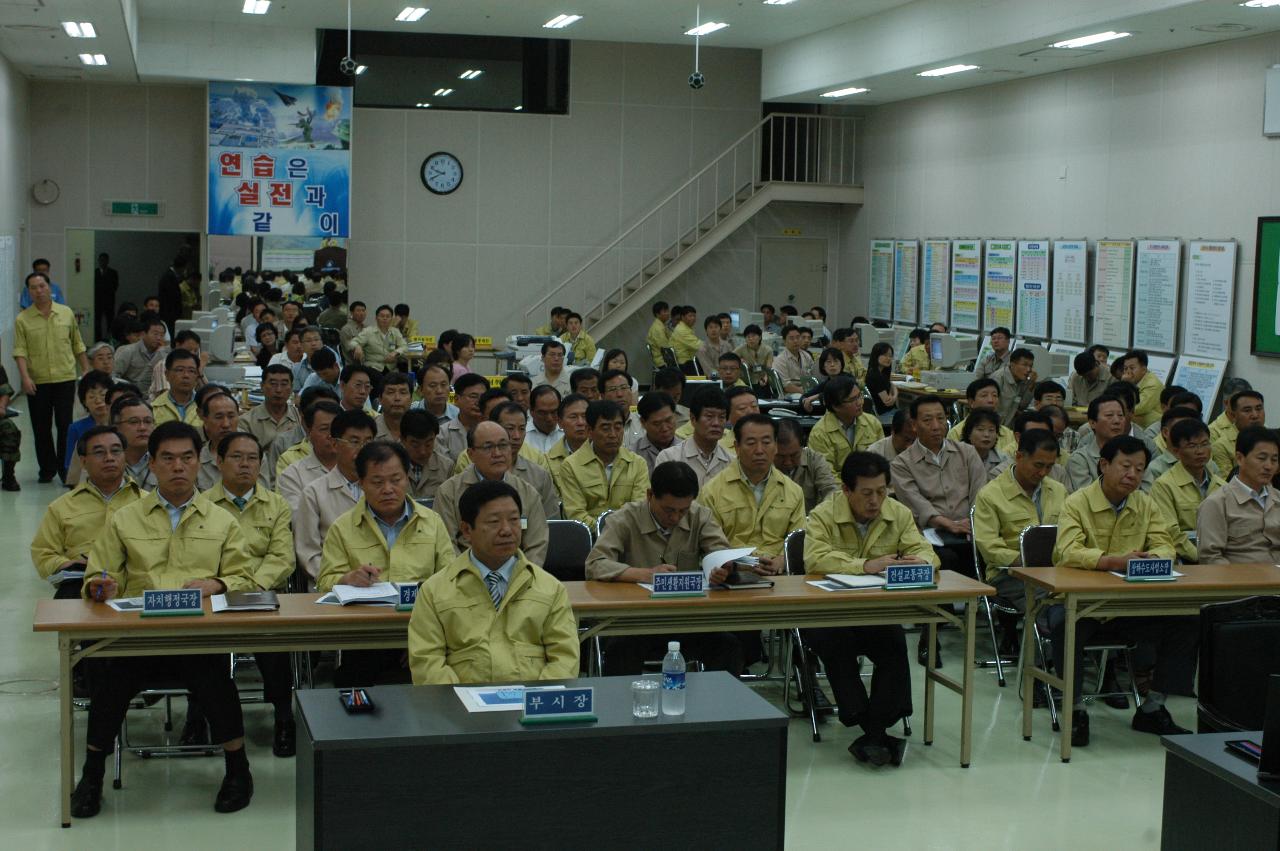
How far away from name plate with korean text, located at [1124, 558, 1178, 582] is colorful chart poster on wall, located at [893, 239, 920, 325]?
11117mm

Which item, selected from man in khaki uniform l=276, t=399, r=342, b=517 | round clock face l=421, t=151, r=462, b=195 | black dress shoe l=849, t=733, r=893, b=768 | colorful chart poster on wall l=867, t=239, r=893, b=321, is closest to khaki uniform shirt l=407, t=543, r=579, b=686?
black dress shoe l=849, t=733, r=893, b=768

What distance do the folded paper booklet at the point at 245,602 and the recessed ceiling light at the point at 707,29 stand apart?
1172cm

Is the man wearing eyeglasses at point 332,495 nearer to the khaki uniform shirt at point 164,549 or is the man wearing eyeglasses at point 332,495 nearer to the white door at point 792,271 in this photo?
the khaki uniform shirt at point 164,549

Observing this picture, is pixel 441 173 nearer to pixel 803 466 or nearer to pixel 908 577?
pixel 803 466

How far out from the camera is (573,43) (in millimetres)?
17844

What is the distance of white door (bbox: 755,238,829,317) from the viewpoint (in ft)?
61.9

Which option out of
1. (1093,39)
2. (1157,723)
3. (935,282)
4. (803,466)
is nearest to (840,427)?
(803,466)

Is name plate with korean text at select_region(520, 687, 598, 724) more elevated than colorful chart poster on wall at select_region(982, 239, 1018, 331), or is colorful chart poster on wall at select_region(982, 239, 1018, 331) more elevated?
colorful chart poster on wall at select_region(982, 239, 1018, 331)

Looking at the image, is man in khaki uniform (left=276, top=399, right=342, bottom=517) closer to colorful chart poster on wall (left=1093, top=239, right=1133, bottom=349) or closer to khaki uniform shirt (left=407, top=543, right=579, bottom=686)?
khaki uniform shirt (left=407, top=543, right=579, bottom=686)

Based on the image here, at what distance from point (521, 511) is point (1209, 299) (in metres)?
→ 7.94

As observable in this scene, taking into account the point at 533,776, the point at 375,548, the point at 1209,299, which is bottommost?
the point at 533,776

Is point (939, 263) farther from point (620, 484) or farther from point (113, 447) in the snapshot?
point (113, 447)

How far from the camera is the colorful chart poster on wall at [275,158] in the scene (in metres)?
16.4

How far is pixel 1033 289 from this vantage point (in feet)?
45.5
